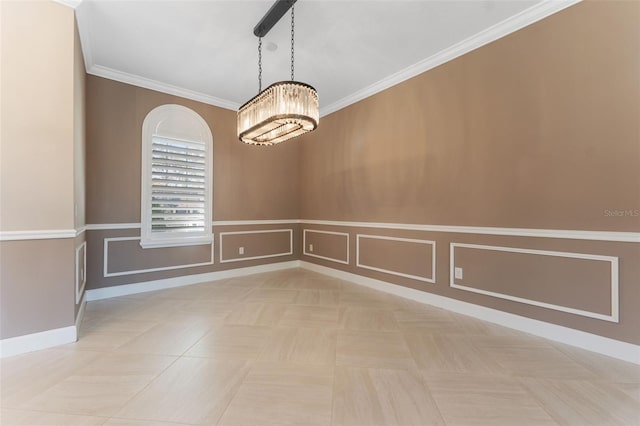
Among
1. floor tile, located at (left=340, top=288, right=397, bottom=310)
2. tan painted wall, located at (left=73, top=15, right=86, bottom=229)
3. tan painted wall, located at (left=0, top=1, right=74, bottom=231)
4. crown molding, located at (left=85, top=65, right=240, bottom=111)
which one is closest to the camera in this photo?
tan painted wall, located at (left=0, top=1, right=74, bottom=231)

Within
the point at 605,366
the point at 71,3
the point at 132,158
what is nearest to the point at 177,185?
the point at 132,158


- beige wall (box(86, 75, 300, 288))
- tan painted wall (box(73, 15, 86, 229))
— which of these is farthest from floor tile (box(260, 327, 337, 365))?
beige wall (box(86, 75, 300, 288))

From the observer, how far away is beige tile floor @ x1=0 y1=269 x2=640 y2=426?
Result: 4.74ft

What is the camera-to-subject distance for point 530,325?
2.40 meters

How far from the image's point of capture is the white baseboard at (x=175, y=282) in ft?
10.8

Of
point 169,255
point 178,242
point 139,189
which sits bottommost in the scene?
point 169,255

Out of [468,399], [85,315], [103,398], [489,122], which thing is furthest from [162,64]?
[468,399]

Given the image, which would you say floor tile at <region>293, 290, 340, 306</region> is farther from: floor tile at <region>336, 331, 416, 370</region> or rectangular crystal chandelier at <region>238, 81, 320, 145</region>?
rectangular crystal chandelier at <region>238, 81, 320, 145</region>

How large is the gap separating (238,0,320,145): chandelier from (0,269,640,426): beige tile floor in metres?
1.85

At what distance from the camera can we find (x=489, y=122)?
8.80 feet

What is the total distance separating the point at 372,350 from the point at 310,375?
578 millimetres

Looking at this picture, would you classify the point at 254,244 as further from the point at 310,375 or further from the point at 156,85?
the point at 310,375

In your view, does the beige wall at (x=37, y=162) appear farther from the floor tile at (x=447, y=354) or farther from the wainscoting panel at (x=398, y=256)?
the wainscoting panel at (x=398, y=256)

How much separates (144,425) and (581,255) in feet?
10.4
